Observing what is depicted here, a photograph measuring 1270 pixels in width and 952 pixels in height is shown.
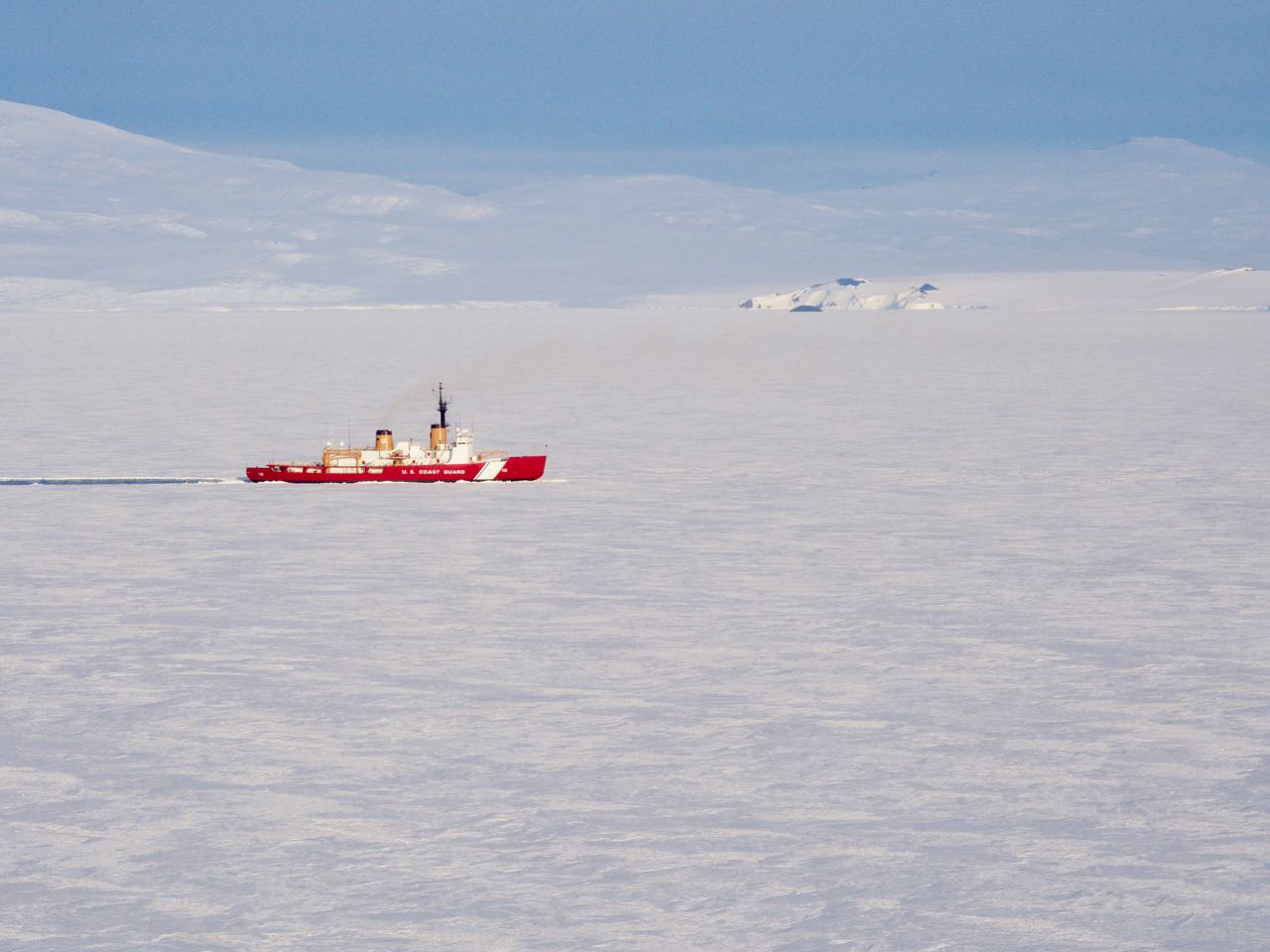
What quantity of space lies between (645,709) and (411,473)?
22.5 metres

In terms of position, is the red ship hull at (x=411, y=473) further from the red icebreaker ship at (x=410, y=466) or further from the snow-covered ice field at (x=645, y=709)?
the snow-covered ice field at (x=645, y=709)

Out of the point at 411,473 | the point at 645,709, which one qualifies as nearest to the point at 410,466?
the point at 411,473

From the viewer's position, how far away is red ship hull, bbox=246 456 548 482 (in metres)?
37.6

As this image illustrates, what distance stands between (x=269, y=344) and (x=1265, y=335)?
80652 millimetres

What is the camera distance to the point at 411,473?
3928 cm

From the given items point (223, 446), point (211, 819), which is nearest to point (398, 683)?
point (211, 819)

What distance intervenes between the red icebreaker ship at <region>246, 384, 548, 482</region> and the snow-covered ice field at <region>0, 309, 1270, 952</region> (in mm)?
948

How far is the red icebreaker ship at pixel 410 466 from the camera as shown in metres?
38.0

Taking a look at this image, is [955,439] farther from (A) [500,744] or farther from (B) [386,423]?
(A) [500,744]

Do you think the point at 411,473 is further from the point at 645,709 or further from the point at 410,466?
the point at 645,709

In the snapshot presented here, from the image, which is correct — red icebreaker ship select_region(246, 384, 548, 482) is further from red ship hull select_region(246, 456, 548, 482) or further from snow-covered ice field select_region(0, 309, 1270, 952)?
snow-covered ice field select_region(0, 309, 1270, 952)

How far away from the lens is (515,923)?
12000mm

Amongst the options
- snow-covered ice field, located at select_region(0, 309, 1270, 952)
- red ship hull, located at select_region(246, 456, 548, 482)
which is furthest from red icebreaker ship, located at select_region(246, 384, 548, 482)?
snow-covered ice field, located at select_region(0, 309, 1270, 952)

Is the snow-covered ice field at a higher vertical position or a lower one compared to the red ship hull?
lower
